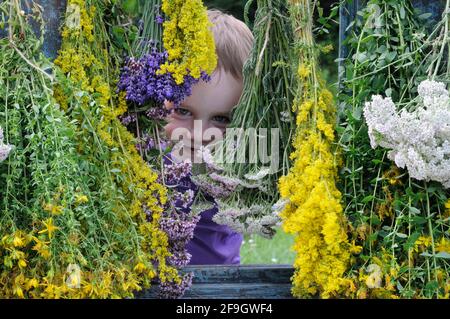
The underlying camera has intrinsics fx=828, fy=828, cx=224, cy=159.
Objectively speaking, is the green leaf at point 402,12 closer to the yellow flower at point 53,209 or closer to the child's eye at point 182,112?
the child's eye at point 182,112

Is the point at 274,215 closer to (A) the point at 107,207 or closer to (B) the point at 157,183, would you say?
(B) the point at 157,183

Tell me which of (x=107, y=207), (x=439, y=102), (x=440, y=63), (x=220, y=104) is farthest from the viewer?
A: (x=220, y=104)

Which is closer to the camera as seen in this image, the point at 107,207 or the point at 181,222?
the point at 107,207

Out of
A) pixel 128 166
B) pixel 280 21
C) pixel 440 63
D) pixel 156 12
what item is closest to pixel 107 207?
pixel 128 166

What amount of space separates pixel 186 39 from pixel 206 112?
1.40 ft

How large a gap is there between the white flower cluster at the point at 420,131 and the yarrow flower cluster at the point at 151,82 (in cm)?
46

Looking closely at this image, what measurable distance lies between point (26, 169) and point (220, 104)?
2.34 feet

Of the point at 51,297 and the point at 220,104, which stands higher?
the point at 220,104

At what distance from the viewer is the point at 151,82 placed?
6.26ft

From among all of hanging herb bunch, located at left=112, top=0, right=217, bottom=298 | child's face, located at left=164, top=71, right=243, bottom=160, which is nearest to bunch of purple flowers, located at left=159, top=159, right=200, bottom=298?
hanging herb bunch, located at left=112, top=0, right=217, bottom=298

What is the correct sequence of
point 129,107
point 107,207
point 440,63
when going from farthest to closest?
point 129,107 → point 440,63 → point 107,207

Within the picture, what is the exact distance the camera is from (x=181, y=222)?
75.4 inches
